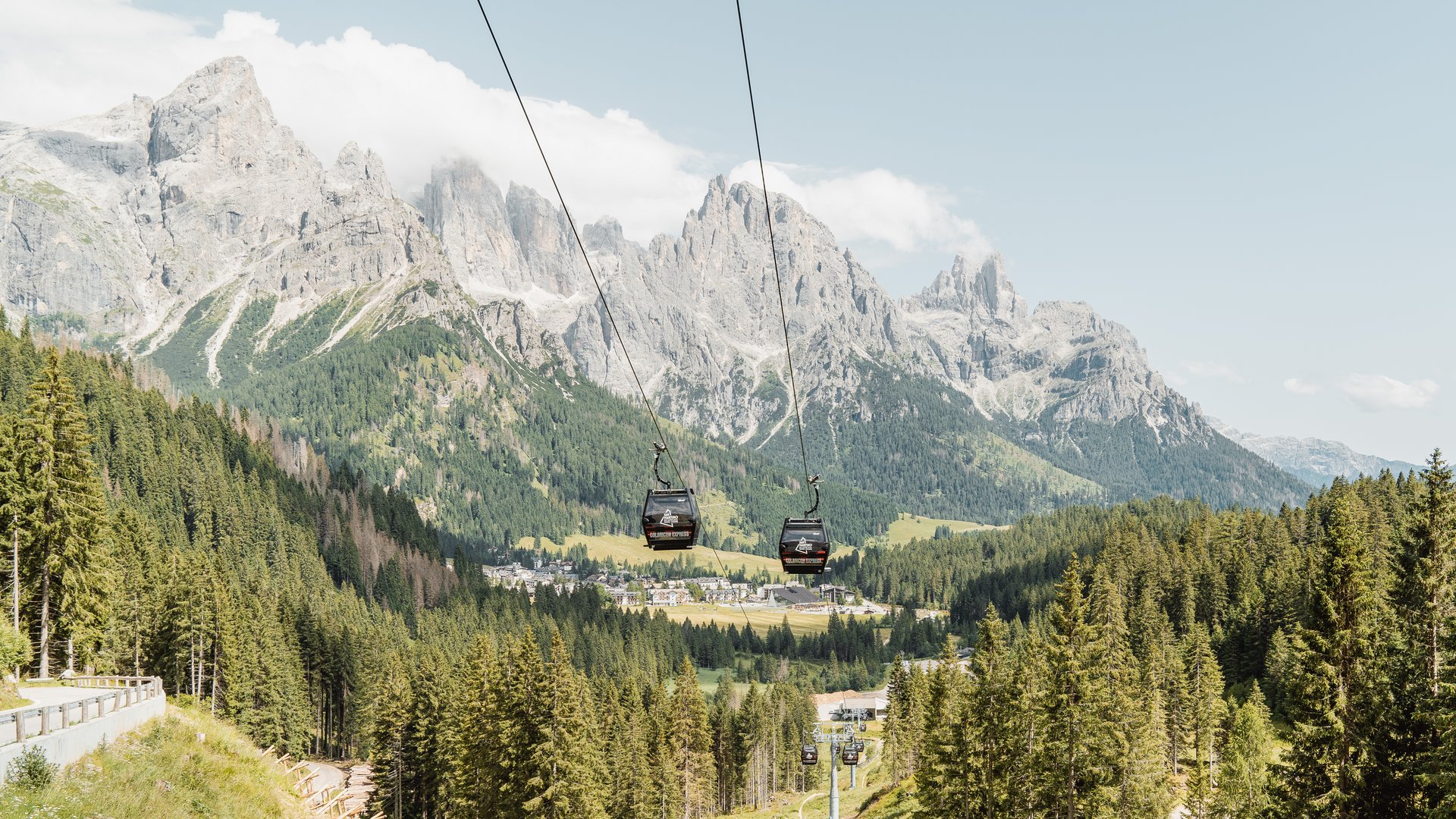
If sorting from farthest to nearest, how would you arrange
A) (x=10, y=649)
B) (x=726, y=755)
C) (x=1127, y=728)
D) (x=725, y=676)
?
(x=725, y=676) < (x=726, y=755) < (x=1127, y=728) < (x=10, y=649)

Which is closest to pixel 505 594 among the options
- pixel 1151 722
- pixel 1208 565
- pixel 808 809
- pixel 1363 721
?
pixel 808 809

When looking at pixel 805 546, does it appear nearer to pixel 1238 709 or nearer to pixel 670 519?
pixel 670 519

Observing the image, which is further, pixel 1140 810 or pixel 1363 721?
pixel 1140 810

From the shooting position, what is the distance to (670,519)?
116 ft

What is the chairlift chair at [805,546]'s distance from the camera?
37469 mm

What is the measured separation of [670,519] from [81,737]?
19.3 metres

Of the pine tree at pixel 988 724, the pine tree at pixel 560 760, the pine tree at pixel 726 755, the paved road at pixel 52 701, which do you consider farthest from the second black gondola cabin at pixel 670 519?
the pine tree at pixel 726 755

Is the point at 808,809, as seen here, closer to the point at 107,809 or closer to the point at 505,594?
the point at 107,809

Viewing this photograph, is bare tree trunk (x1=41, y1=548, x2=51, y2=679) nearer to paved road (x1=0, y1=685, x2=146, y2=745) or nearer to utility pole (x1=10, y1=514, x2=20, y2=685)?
utility pole (x1=10, y1=514, x2=20, y2=685)

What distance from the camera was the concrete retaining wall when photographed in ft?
84.2

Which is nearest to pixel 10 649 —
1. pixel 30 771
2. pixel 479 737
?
pixel 30 771

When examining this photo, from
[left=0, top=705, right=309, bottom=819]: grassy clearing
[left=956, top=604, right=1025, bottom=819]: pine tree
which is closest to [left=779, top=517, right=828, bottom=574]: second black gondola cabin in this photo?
[left=956, top=604, right=1025, bottom=819]: pine tree

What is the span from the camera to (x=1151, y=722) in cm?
6562

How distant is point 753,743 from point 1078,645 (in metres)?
66.4
